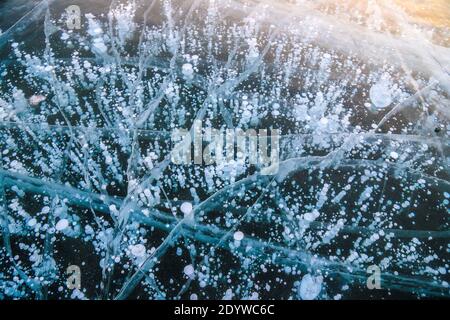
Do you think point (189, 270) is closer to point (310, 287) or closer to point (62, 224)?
point (310, 287)

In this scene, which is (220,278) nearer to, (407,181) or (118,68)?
(407,181)

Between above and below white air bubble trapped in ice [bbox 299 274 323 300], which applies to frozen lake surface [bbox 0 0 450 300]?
above

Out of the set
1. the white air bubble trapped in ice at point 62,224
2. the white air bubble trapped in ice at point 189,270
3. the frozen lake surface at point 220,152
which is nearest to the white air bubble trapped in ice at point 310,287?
the frozen lake surface at point 220,152

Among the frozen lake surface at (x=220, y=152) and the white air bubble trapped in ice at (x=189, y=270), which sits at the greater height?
the frozen lake surface at (x=220, y=152)

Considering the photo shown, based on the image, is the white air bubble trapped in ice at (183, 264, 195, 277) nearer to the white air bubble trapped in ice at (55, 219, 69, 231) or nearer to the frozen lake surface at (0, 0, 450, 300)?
the frozen lake surface at (0, 0, 450, 300)

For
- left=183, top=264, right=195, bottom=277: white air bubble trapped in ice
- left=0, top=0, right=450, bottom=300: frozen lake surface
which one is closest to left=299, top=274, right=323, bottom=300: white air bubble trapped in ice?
left=0, top=0, right=450, bottom=300: frozen lake surface

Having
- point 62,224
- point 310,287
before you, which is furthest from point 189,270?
point 62,224

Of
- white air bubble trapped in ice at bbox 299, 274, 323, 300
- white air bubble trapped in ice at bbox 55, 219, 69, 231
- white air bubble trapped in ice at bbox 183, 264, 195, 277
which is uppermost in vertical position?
white air bubble trapped in ice at bbox 55, 219, 69, 231

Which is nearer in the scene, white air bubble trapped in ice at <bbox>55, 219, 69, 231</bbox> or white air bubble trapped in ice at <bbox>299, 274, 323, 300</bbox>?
white air bubble trapped in ice at <bbox>299, 274, 323, 300</bbox>

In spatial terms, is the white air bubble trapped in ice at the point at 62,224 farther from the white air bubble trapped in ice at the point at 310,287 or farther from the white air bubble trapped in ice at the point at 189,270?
the white air bubble trapped in ice at the point at 310,287
